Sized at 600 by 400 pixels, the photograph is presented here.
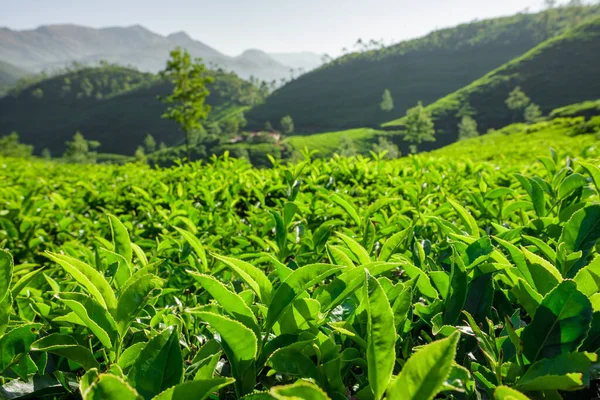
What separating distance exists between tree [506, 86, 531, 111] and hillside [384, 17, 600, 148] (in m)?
2.27

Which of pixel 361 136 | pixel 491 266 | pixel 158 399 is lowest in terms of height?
pixel 361 136

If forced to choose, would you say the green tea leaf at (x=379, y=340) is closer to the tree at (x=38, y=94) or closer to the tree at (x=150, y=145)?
the tree at (x=150, y=145)

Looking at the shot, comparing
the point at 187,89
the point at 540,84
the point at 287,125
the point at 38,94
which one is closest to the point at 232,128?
the point at 287,125

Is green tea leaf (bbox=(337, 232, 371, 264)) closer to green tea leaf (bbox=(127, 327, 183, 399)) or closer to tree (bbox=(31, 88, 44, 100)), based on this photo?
green tea leaf (bbox=(127, 327, 183, 399))

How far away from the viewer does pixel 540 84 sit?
10081cm

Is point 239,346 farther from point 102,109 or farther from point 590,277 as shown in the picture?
point 102,109

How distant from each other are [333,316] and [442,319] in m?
0.34

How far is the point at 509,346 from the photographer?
3.41 feet

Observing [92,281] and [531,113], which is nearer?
[92,281]

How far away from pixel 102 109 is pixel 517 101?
161 m

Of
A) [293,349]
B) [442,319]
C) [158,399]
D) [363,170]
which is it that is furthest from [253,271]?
[363,170]

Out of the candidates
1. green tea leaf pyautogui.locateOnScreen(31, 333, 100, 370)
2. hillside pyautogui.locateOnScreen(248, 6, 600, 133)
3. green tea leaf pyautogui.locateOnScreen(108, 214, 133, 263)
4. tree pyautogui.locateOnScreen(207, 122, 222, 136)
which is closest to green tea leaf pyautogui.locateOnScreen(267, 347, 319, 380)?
green tea leaf pyautogui.locateOnScreen(31, 333, 100, 370)

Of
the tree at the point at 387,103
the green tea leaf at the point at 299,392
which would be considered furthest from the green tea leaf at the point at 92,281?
the tree at the point at 387,103

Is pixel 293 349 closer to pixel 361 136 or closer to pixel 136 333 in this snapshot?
pixel 136 333
